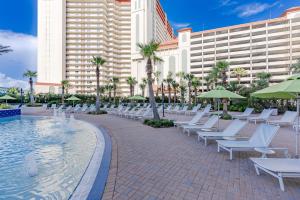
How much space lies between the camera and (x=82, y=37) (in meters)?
76.9

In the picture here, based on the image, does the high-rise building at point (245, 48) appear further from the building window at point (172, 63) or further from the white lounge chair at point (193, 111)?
the white lounge chair at point (193, 111)

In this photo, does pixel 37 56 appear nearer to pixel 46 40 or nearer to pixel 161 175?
pixel 46 40

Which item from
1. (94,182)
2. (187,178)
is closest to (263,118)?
(187,178)

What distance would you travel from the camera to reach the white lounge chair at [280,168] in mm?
3564

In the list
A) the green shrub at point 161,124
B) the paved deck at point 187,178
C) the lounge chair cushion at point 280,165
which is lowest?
the paved deck at point 187,178

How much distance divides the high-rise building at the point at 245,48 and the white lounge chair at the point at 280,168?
62.7 metres

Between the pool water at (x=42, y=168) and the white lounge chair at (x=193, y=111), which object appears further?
the white lounge chair at (x=193, y=111)

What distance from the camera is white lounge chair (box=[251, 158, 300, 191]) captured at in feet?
11.7

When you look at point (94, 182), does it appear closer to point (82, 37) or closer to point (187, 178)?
point (187, 178)

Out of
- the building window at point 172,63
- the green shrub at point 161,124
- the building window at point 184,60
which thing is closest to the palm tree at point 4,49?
the green shrub at point 161,124

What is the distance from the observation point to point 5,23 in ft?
261

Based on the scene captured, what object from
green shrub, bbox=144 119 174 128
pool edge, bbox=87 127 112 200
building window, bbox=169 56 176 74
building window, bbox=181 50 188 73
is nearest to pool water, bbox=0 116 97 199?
pool edge, bbox=87 127 112 200

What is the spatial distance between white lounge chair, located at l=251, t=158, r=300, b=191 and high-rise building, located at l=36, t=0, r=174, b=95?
242ft

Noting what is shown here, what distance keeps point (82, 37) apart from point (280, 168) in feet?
269
